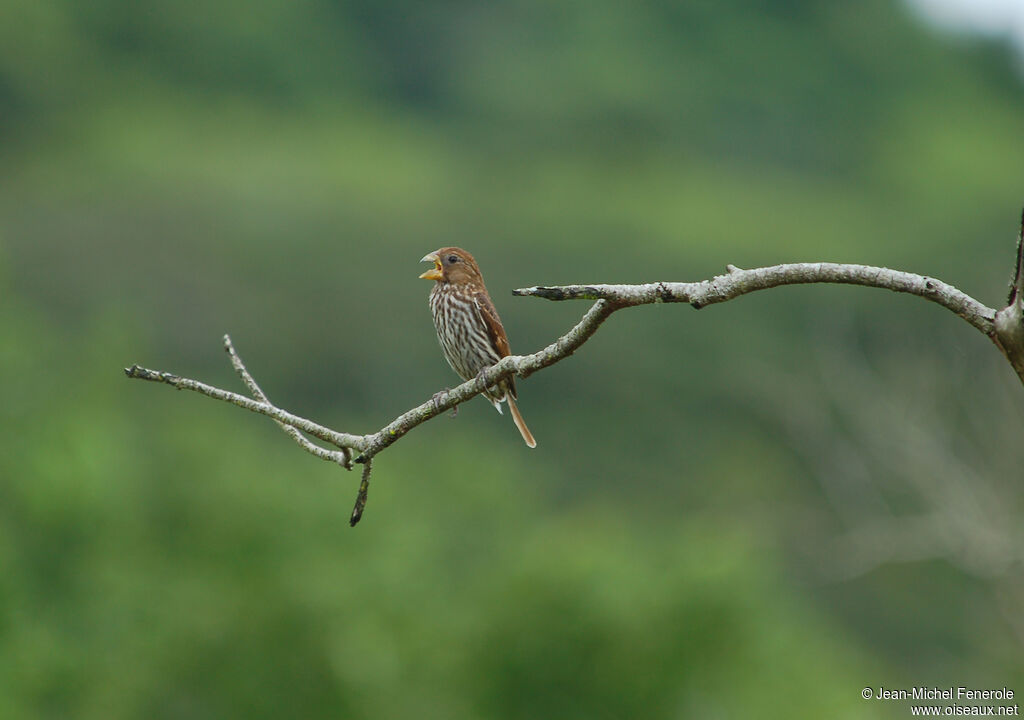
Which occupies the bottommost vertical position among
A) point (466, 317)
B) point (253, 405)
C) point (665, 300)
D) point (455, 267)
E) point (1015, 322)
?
point (253, 405)

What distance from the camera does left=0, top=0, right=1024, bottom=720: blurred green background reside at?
27.0 metres

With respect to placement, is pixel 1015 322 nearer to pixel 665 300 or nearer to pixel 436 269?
pixel 665 300

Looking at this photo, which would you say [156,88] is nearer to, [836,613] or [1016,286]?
[836,613]

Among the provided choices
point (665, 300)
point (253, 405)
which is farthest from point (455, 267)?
point (665, 300)

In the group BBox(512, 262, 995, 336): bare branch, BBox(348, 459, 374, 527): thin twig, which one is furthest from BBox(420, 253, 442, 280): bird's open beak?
BBox(512, 262, 995, 336): bare branch

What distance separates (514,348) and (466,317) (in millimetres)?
39127

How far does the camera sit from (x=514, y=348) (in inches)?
1873

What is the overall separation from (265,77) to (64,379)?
72791mm

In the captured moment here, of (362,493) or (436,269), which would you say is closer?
(362,493)

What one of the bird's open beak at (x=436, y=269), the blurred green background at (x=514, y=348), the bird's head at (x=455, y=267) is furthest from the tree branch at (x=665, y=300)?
the blurred green background at (x=514, y=348)

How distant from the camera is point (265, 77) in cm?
11081

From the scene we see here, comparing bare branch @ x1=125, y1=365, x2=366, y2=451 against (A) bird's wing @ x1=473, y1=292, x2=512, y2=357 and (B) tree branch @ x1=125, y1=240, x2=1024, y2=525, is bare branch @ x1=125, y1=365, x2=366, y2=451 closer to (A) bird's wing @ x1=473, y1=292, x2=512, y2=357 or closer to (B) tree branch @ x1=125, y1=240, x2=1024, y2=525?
(B) tree branch @ x1=125, y1=240, x2=1024, y2=525

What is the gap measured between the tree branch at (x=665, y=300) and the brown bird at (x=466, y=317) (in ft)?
10.7

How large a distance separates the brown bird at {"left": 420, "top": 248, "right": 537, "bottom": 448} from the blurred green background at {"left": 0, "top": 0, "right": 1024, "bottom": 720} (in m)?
7.53
